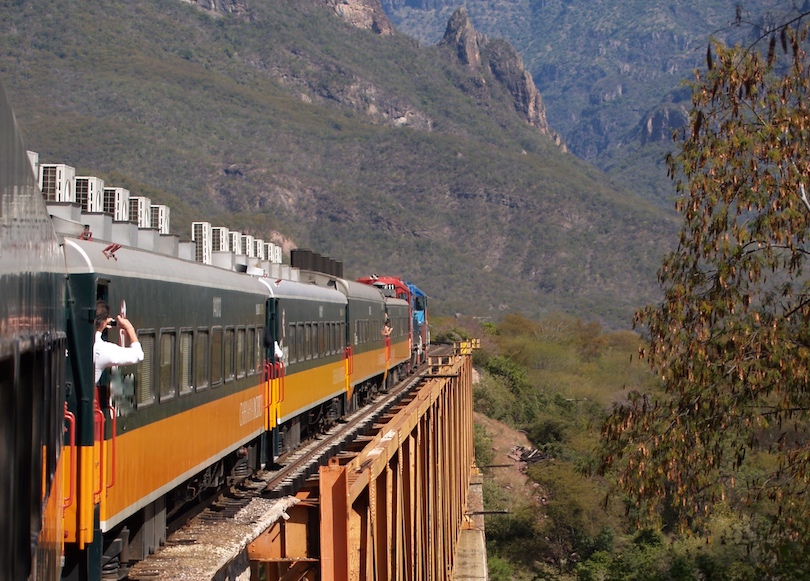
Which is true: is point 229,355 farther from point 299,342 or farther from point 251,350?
point 299,342

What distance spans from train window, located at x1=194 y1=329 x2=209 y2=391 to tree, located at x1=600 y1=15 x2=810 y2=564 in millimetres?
6111

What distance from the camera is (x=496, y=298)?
118125 millimetres

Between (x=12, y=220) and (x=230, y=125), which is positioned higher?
(x=230, y=125)

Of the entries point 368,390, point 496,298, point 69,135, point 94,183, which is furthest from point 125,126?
point 94,183

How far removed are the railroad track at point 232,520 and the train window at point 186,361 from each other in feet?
3.95

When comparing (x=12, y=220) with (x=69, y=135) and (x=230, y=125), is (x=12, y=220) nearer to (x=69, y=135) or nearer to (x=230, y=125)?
(x=69, y=135)

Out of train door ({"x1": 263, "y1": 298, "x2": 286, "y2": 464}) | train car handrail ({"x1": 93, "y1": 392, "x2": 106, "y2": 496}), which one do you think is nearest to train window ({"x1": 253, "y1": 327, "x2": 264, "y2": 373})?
train door ({"x1": 263, "y1": 298, "x2": 286, "y2": 464})

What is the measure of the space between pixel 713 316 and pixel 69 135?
332ft

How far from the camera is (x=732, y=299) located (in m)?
13.5

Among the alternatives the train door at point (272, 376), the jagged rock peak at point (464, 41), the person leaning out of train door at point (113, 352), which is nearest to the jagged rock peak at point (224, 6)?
the jagged rock peak at point (464, 41)

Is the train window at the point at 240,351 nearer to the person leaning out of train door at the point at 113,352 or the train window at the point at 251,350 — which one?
the train window at the point at 251,350

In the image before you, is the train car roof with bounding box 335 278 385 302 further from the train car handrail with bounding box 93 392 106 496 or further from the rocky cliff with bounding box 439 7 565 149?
the rocky cliff with bounding box 439 7 565 149

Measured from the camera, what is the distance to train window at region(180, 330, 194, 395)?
350 inches

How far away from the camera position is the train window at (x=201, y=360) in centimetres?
945
